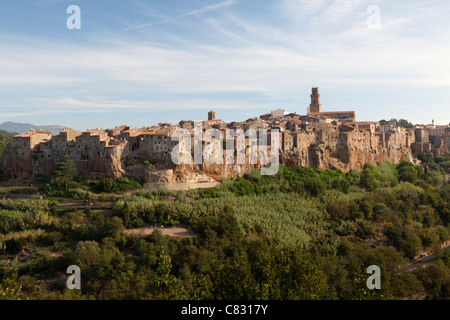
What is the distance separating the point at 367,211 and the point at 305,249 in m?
12.0

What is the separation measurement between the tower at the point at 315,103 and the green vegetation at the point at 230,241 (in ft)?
118

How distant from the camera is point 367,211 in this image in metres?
37.1

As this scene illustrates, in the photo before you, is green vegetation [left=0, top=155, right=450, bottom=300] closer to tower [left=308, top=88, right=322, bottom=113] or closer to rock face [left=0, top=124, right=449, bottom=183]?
rock face [left=0, top=124, right=449, bottom=183]

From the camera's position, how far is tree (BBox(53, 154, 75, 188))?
3359 cm

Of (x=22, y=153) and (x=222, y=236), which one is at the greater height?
(x=22, y=153)

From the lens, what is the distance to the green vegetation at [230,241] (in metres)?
16.6

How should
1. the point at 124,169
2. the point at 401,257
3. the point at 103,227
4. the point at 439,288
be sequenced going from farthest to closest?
the point at 124,169, the point at 401,257, the point at 103,227, the point at 439,288

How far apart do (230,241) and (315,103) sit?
2174 inches

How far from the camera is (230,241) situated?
28.1 meters

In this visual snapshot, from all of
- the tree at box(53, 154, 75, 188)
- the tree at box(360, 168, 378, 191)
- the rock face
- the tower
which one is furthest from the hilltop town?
the tower

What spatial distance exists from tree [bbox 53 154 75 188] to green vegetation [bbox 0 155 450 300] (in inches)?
12.5

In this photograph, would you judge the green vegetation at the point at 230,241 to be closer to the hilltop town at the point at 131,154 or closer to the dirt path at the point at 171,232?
the dirt path at the point at 171,232
